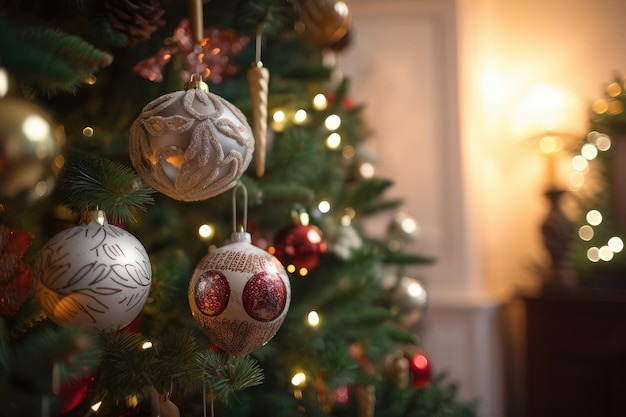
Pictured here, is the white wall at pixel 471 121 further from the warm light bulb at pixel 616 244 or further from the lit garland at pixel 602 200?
the warm light bulb at pixel 616 244

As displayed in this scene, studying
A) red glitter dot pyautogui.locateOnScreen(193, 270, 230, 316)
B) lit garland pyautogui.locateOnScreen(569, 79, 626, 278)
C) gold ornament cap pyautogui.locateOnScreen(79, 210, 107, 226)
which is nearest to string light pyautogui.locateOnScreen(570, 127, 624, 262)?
lit garland pyautogui.locateOnScreen(569, 79, 626, 278)

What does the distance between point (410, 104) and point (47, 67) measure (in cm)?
173

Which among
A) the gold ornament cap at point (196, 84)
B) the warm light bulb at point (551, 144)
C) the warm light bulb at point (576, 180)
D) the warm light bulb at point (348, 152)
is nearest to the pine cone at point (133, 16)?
the gold ornament cap at point (196, 84)

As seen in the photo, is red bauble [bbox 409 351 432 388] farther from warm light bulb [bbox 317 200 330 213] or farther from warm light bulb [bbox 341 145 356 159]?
warm light bulb [bbox 341 145 356 159]

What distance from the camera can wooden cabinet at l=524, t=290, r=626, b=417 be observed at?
155 centimetres

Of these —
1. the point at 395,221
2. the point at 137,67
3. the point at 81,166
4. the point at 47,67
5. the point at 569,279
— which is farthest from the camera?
the point at 569,279

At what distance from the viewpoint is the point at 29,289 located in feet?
1.79

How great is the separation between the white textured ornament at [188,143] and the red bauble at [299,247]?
0.82 ft

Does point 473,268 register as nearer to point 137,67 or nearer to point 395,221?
point 395,221

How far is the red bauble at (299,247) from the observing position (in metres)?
0.76

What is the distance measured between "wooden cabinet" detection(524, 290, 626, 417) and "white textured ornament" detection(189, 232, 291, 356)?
1.38 m

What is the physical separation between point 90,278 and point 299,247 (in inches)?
13.6

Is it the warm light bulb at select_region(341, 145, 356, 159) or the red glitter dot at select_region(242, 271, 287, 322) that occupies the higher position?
the warm light bulb at select_region(341, 145, 356, 159)

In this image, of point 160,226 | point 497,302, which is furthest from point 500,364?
point 160,226
